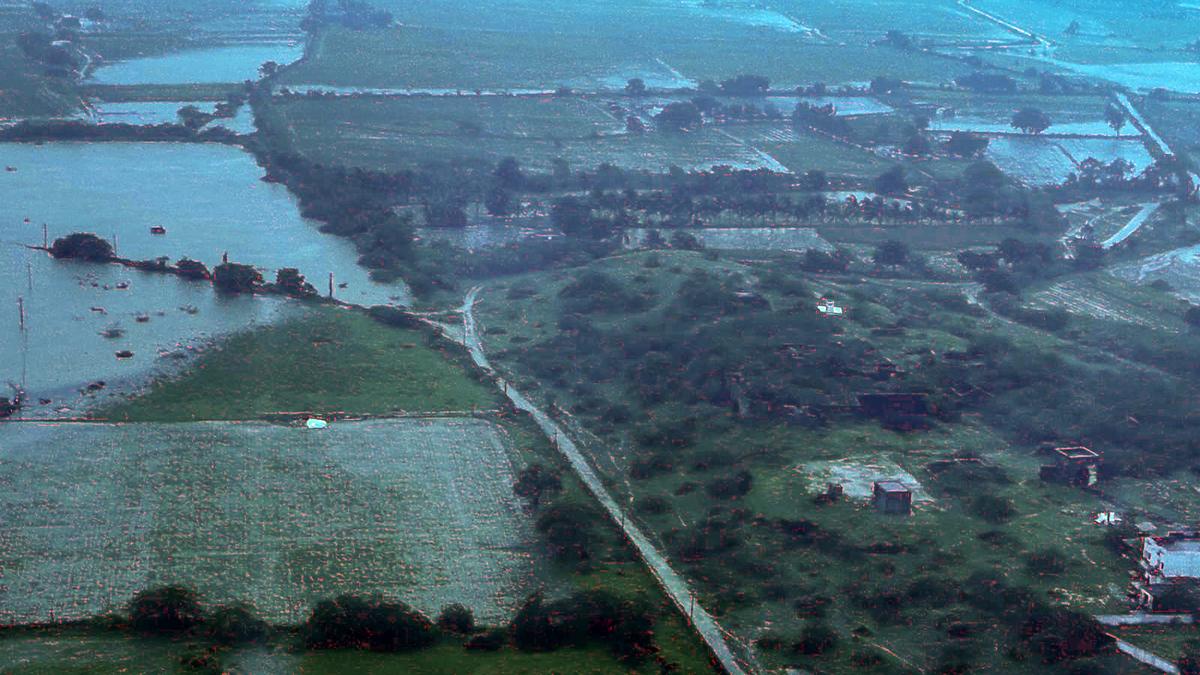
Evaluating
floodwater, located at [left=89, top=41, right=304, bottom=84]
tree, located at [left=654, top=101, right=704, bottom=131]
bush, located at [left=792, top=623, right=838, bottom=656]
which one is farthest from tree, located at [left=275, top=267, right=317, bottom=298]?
floodwater, located at [left=89, top=41, right=304, bottom=84]

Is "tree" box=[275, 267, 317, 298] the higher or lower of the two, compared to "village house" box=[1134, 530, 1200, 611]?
lower

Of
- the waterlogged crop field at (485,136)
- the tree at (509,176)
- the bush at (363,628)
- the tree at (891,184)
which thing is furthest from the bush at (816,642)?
Result: the tree at (891,184)

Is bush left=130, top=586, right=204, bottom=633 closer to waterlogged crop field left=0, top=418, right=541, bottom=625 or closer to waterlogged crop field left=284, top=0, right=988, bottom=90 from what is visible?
waterlogged crop field left=0, top=418, right=541, bottom=625

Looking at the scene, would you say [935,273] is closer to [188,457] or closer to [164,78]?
[188,457]

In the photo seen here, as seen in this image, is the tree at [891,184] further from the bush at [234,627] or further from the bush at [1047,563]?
the bush at [234,627]

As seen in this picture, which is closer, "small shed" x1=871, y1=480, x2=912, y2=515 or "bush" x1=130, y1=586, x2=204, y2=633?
"bush" x1=130, y1=586, x2=204, y2=633

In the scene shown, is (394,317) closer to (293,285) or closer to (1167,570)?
(293,285)

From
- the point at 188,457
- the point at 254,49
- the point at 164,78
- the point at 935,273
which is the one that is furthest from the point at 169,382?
the point at 254,49
